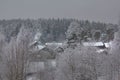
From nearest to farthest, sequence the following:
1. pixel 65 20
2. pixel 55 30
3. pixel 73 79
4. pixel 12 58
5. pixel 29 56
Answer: pixel 12 58 < pixel 29 56 < pixel 73 79 < pixel 55 30 < pixel 65 20

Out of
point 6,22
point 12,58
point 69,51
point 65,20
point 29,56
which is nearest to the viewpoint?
point 12,58

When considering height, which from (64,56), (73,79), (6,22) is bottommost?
(73,79)

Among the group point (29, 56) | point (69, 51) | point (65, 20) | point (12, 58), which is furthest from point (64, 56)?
point (65, 20)

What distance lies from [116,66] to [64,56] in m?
6.27

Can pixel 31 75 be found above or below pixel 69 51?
below

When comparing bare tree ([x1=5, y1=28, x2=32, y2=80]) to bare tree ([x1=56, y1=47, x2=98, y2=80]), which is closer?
bare tree ([x1=5, y1=28, x2=32, y2=80])

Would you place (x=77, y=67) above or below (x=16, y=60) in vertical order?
below

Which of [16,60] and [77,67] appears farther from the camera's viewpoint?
[77,67]

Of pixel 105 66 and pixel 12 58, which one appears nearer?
pixel 12 58

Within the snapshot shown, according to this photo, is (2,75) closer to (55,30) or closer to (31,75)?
(31,75)

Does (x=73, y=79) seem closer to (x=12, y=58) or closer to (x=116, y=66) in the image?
(x=116, y=66)

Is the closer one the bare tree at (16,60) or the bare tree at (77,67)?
the bare tree at (16,60)

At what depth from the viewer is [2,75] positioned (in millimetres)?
25000

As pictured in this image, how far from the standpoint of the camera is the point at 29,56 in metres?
26.4
